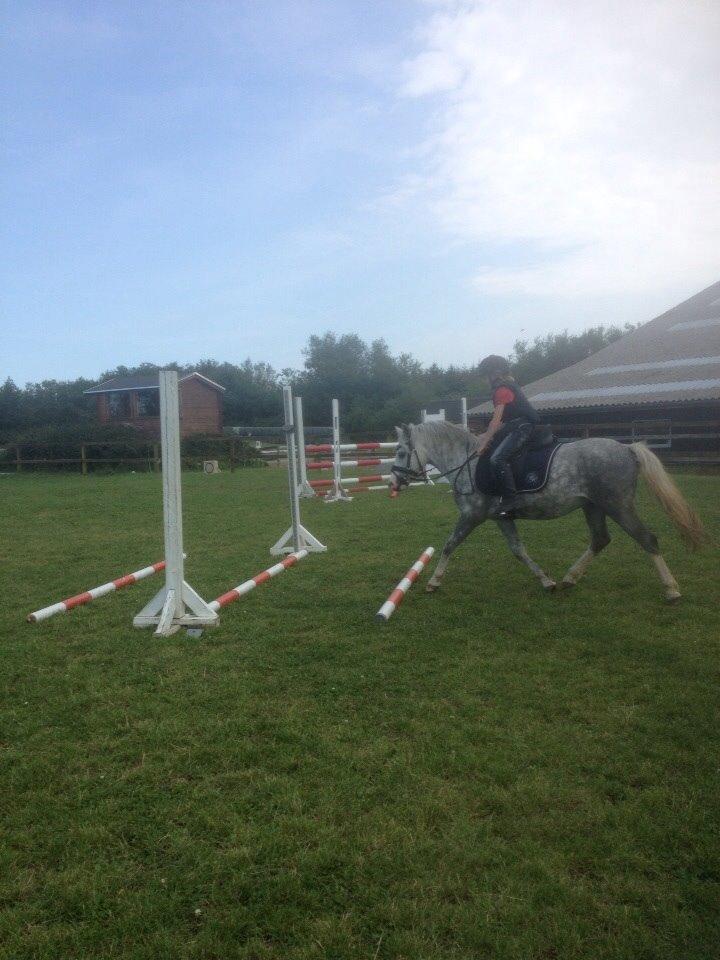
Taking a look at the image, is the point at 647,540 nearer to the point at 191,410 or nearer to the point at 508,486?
the point at 508,486

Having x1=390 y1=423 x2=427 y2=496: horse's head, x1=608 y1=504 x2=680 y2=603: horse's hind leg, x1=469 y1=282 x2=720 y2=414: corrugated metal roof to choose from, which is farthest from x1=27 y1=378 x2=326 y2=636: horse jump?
x1=469 y1=282 x2=720 y2=414: corrugated metal roof

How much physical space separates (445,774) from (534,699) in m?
1.07

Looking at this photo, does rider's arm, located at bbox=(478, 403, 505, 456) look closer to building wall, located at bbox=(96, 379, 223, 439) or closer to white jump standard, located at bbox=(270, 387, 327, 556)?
white jump standard, located at bbox=(270, 387, 327, 556)

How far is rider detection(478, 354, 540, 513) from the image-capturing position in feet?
21.0

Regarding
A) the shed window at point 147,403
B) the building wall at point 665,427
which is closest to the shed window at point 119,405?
the shed window at point 147,403

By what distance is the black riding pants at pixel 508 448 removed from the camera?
6.41m

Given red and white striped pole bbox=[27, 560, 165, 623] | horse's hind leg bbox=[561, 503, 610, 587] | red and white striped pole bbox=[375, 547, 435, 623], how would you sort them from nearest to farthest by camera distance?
red and white striped pole bbox=[375, 547, 435, 623]
red and white striped pole bbox=[27, 560, 165, 623]
horse's hind leg bbox=[561, 503, 610, 587]

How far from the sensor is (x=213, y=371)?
56281mm

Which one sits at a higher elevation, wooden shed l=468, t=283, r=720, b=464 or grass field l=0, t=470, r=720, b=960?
wooden shed l=468, t=283, r=720, b=464

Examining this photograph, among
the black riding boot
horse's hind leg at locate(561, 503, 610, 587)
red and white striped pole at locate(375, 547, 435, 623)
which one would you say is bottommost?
red and white striped pole at locate(375, 547, 435, 623)

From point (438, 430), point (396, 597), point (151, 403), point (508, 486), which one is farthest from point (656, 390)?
point (151, 403)

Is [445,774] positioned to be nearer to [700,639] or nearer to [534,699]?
[534,699]

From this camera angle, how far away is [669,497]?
240 inches

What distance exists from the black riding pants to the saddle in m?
0.06
